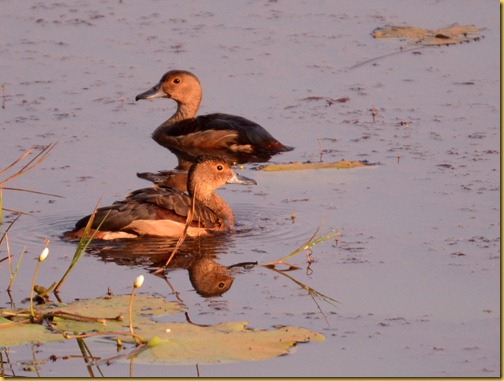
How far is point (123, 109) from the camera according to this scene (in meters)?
15.8

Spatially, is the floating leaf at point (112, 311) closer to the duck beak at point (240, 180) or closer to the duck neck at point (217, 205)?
the duck neck at point (217, 205)

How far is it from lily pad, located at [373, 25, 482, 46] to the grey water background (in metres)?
0.13

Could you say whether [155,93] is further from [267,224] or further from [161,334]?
[161,334]

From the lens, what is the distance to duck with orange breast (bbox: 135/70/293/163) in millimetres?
14688

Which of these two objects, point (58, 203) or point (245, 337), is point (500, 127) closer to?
point (58, 203)

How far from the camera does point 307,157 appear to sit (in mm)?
13945

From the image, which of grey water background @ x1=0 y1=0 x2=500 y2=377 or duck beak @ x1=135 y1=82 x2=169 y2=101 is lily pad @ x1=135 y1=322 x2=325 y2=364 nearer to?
grey water background @ x1=0 y1=0 x2=500 y2=377

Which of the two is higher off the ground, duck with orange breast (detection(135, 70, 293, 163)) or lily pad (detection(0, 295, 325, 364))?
duck with orange breast (detection(135, 70, 293, 163))

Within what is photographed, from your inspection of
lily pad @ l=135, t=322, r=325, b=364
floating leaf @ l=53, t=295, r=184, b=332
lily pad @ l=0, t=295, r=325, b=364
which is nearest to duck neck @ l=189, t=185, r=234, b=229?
floating leaf @ l=53, t=295, r=184, b=332

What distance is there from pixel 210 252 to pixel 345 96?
207 inches

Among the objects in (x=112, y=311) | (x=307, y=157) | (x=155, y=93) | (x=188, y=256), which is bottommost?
(x=188, y=256)

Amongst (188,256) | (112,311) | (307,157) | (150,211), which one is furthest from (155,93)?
(112,311)

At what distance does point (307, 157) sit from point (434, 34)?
4.44 meters

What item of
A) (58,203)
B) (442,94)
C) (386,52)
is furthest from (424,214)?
(386,52)
